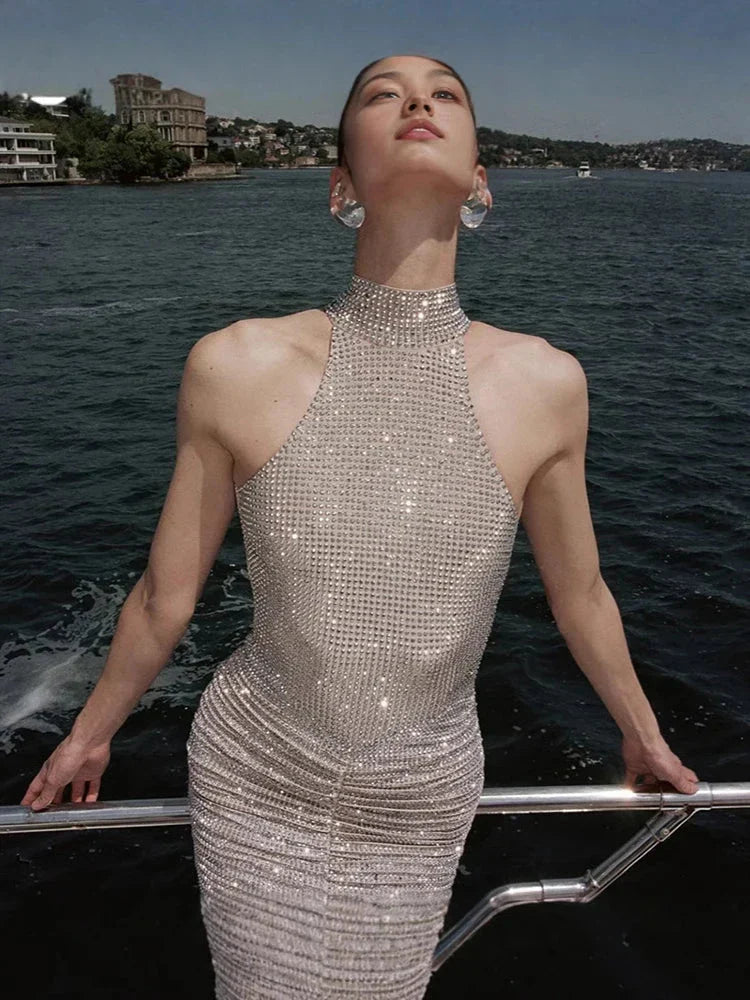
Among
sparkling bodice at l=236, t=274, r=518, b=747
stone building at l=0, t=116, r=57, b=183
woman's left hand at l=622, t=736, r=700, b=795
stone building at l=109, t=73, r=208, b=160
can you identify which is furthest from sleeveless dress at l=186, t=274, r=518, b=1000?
stone building at l=109, t=73, r=208, b=160

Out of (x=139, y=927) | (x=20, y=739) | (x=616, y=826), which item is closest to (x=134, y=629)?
(x=139, y=927)

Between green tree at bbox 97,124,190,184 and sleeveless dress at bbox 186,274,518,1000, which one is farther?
green tree at bbox 97,124,190,184

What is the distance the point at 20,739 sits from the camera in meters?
9.16

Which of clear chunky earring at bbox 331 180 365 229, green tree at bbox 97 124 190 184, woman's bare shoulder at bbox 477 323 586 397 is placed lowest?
green tree at bbox 97 124 190 184

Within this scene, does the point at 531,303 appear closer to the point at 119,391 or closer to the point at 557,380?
the point at 119,391

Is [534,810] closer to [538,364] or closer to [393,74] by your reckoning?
[538,364]

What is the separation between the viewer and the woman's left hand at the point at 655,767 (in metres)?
2.32

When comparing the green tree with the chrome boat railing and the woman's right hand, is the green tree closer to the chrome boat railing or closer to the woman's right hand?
the woman's right hand

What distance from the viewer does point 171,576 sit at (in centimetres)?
211

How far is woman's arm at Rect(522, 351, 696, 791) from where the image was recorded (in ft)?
6.93

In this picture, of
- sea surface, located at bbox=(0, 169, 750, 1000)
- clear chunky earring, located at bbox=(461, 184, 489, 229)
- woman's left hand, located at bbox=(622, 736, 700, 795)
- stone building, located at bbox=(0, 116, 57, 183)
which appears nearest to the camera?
clear chunky earring, located at bbox=(461, 184, 489, 229)

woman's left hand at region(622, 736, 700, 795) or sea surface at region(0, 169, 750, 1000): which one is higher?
woman's left hand at region(622, 736, 700, 795)

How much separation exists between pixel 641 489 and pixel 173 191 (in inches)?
4565

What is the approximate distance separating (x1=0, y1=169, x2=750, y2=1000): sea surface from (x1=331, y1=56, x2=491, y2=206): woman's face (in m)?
6.07
